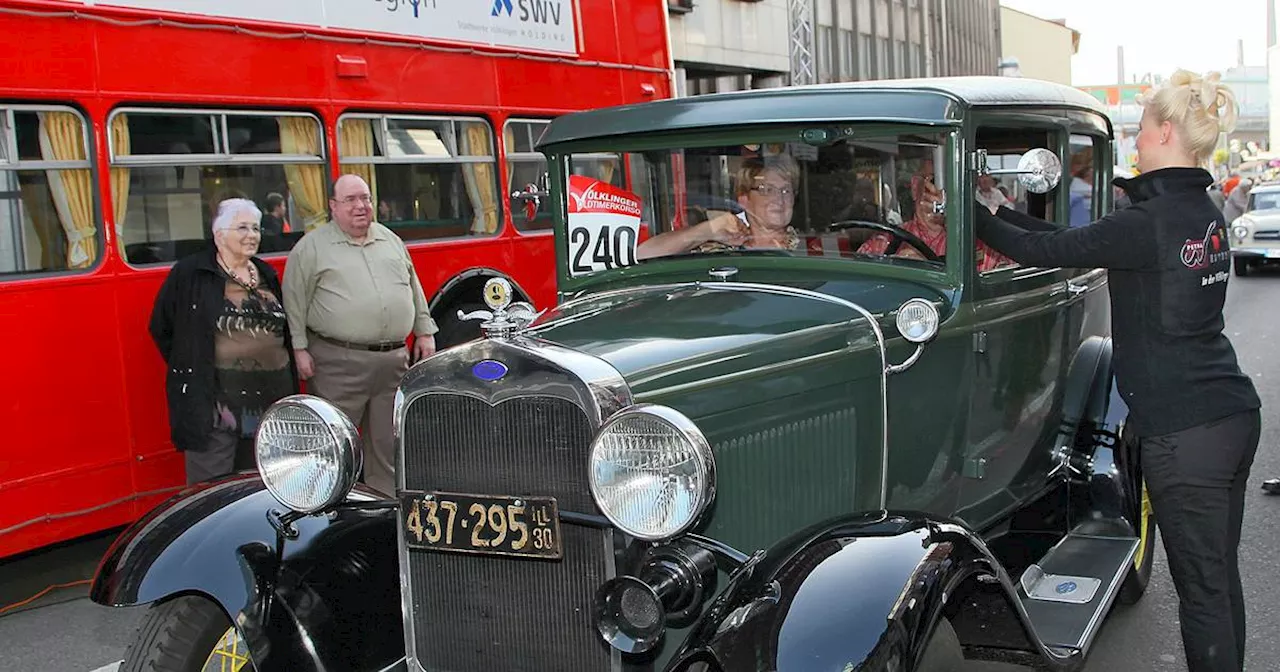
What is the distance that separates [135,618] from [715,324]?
10.0 feet

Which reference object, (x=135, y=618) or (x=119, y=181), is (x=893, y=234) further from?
(x=119, y=181)

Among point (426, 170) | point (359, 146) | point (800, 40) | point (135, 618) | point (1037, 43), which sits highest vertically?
point (1037, 43)

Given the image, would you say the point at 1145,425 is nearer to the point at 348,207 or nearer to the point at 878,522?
the point at 878,522

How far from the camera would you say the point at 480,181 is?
23.6 feet

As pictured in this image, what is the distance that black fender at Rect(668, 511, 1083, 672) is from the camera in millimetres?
2355

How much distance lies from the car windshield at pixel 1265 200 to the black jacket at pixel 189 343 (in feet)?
56.1

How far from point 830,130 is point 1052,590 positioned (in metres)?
1.50

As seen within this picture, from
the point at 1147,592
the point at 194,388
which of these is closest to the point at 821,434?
the point at 1147,592

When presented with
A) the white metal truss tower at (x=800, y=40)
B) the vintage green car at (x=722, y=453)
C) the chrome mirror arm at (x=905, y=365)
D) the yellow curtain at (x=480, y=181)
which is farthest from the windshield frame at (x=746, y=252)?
the white metal truss tower at (x=800, y=40)

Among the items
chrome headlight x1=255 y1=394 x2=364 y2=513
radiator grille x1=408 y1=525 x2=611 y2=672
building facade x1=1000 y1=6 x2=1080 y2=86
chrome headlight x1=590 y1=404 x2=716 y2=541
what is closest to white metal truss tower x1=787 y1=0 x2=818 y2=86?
chrome headlight x1=255 y1=394 x2=364 y2=513

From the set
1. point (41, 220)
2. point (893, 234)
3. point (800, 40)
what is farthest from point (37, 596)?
point (800, 40)

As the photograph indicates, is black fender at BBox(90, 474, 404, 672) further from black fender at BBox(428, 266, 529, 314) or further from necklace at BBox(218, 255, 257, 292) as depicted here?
black fender at BBox(428, 266, 529, 314)

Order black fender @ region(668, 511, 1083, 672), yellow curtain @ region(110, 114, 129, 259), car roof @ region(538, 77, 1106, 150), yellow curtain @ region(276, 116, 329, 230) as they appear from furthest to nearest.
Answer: yellow curtain @ region(276, 116, 329, 230) → yellow curtain @ region(110, 114, 129, 259) → car roof @ region(538, 77, 1106, 150) → black fender @ region(668, 511, 1083, 672)

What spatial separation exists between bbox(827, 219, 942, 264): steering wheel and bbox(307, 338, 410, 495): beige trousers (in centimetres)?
281
